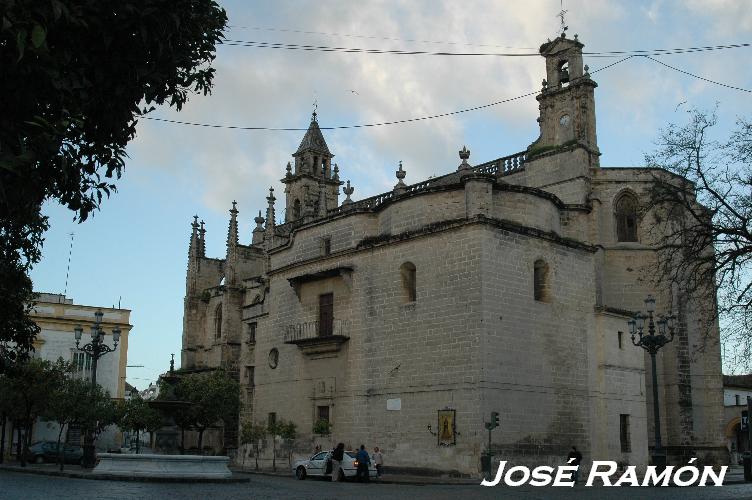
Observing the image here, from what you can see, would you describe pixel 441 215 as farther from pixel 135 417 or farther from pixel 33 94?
pixel 33 94

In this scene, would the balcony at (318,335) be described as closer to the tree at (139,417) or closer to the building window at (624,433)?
the tree at (139,417)

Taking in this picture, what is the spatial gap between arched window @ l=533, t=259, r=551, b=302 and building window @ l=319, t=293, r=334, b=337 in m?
8.53

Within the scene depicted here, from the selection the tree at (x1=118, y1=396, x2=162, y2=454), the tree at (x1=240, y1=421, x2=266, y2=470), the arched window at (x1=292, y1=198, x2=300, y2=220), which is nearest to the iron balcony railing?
the tree at (x1=240, y1=421, x2=266, y2=470)

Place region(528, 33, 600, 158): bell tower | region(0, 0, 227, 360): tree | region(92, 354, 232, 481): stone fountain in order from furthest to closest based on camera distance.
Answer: region(528, 33, 600, 158): bell tower, region(92, 354, 232, 481): stone fountain, region(0, 0, 227, 360): tree

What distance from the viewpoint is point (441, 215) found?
29375mm

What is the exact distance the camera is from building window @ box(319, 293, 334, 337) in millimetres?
32688

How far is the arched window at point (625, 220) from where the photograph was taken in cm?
3609

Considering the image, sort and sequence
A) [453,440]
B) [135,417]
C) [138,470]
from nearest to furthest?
[138,470] → [453,440] → [135,417]

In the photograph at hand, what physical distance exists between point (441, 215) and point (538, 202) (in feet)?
13.1

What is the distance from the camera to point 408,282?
30203 millimetres

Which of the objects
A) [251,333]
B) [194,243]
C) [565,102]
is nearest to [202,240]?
[194,243]

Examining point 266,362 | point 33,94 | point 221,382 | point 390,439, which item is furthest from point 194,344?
point 33,94

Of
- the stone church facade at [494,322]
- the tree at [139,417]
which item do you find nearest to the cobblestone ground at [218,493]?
the stone church facade at [494,322]

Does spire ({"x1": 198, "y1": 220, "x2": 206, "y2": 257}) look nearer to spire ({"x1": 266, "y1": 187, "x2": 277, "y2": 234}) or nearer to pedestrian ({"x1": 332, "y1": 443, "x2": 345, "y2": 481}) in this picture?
spire ({"x1": 266, "y1": 187, "x2": 277, "y2": 234})
